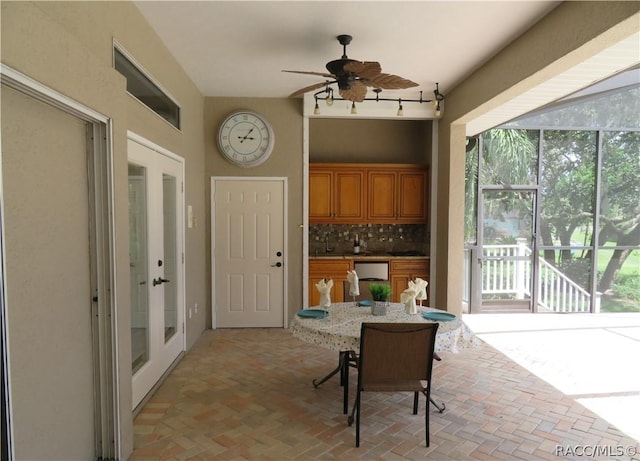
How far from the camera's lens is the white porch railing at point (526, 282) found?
6.39 meters

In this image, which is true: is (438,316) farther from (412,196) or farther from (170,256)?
(412,196)

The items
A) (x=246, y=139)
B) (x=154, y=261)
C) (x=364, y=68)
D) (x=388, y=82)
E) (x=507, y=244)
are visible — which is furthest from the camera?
(x=507, y=244)

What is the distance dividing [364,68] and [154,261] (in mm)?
2417

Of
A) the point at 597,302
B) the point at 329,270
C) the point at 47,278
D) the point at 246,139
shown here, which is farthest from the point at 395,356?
the point at 597,302

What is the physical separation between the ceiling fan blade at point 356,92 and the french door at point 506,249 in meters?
3.67

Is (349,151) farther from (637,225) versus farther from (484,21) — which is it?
(637,225)

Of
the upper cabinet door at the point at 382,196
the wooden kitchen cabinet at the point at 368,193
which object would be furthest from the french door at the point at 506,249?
the upper cabinet door at the point at 382,196

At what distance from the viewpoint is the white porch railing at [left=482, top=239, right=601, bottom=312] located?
252 inches

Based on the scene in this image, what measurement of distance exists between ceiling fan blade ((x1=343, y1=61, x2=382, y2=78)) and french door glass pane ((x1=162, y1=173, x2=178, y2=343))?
6.76 feet

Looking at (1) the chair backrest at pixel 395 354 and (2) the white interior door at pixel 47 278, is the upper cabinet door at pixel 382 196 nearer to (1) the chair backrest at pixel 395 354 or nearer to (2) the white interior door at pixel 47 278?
(1) the chair backrest at pixel 395 354

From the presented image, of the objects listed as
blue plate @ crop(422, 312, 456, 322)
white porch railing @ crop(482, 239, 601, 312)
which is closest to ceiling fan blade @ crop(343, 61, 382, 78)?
blue plate @ crop(422, 312, 456, 322)

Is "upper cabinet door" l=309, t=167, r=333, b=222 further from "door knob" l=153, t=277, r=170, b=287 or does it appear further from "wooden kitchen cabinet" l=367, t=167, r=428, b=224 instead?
"door knob" l=153, t=277, r=170, b=287

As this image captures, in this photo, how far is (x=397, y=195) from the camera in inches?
236

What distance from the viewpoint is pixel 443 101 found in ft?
17.8
